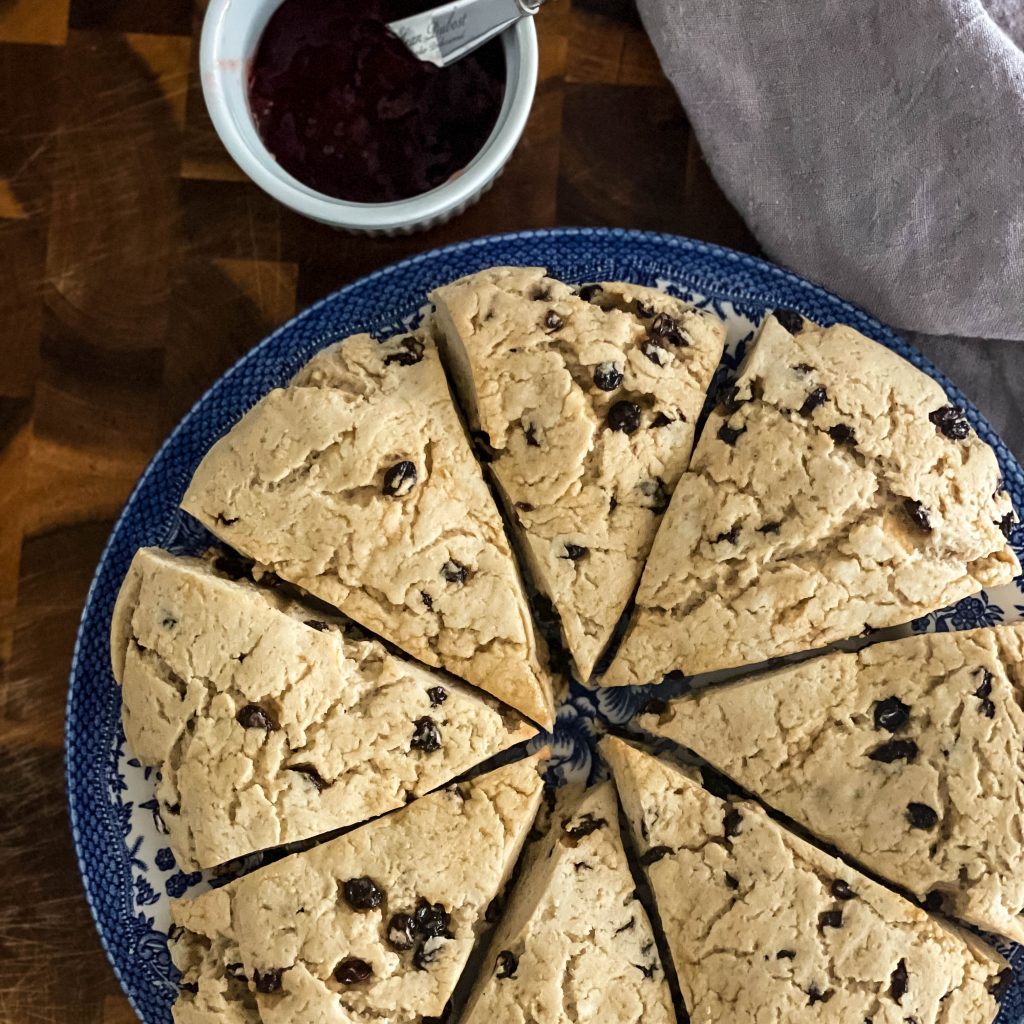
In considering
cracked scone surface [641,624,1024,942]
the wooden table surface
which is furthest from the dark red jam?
cracked scone surface [641,624,1024,942]

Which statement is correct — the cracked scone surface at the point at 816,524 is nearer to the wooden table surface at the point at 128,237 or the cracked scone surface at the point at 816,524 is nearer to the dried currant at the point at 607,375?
the dried currant at the point at 607,375

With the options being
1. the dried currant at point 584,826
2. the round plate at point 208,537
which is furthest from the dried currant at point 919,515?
the dried currant at point 584,826

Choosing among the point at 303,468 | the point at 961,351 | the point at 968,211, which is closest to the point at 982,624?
the point at 961,351

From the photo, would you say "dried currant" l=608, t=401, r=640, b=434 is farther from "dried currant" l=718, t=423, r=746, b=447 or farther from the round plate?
the round plate

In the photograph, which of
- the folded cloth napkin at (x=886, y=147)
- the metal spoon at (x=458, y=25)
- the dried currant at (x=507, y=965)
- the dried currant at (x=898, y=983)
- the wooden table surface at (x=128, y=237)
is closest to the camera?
the dried currant at (x=898, y=983)

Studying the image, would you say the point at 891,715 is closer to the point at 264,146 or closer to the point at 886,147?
the point at 886,147

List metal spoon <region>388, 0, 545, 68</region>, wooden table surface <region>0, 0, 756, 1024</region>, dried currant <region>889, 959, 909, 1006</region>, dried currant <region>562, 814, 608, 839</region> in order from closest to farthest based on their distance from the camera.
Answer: dried currant <region>889, 959, 909, 1006</region> → dried currant <region>562, 814, 608, 839</region> → metal spoon <region>388, 0, 545, 68</region> → wooden table surface <region>0, 0, 756, 1024</region>
